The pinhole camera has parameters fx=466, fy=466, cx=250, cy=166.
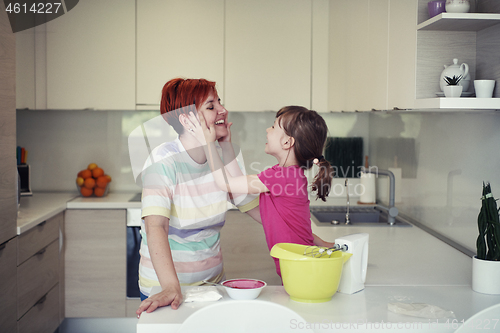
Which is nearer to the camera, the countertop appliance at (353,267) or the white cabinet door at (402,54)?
the countertop appliance at (353,267)

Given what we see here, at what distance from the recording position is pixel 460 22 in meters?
1.51

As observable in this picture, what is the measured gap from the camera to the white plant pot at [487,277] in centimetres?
133

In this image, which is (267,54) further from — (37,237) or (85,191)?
(37,237)

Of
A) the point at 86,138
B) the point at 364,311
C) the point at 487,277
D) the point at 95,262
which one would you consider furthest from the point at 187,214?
the point at 86,138

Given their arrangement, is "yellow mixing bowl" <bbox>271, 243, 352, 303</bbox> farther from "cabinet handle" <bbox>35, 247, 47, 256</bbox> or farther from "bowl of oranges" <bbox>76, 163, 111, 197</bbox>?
"bowl of oranges" <bbox>76, 163, 111, 197</bbox>

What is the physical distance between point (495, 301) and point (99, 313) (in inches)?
90.2

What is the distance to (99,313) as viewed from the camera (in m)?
2.84

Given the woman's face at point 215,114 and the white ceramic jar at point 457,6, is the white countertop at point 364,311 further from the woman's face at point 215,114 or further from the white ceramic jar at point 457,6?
the white ceramic jar at point 457,6

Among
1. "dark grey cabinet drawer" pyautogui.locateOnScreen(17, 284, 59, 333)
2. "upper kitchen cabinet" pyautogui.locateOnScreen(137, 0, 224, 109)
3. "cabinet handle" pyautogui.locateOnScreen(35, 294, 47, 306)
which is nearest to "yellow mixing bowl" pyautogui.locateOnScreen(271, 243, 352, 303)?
"dark grey cabinet drawer" pyautogui.locateOnScreen(17, 284, 59, 333)

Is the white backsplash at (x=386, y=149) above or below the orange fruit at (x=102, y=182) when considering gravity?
above

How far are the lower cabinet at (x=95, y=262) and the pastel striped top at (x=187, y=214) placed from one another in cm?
139

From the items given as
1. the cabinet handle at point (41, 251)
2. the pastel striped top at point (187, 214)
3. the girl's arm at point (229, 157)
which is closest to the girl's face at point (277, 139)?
the girl's arm at point (229, 157)

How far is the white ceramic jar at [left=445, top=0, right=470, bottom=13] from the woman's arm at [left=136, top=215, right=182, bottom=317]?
1.09 metres

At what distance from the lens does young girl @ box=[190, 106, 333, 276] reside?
1558 mm
